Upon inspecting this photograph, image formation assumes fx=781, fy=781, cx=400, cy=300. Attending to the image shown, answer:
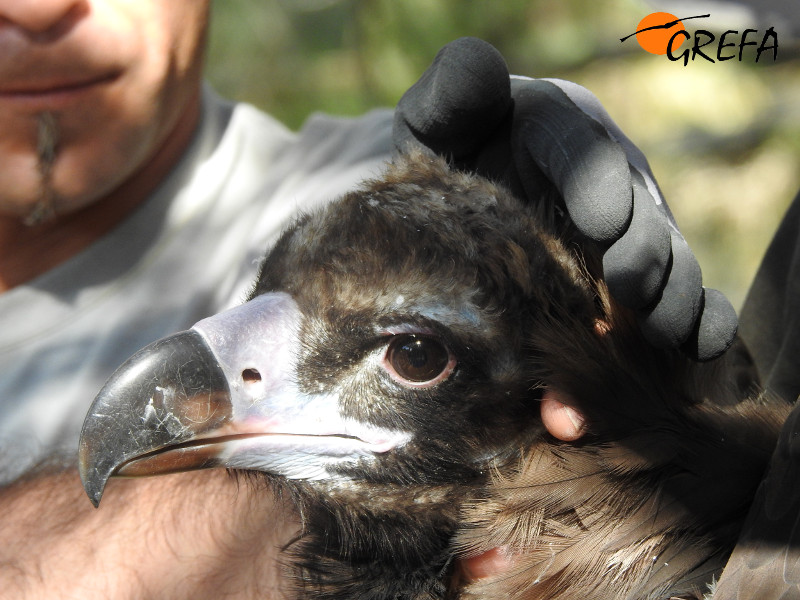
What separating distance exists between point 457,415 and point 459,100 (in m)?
0.79

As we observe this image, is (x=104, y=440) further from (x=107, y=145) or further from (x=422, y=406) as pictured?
(x=107, y=145)

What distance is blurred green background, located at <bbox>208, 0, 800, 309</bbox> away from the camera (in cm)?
710

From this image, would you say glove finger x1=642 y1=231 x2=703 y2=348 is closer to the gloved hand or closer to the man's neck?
the gloved hand

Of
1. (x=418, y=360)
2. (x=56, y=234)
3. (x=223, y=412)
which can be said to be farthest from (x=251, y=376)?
(x=56, y=234)

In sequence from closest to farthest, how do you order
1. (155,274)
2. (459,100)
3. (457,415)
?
(457,415) → (459,100) → (155,274)

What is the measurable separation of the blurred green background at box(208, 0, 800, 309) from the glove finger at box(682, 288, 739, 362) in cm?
552

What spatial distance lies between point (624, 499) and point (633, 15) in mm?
7070

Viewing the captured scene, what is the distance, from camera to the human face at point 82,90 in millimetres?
2205

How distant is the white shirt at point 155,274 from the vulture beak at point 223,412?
733 millimetres

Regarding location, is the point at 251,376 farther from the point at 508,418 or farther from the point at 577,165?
the point at 577,165

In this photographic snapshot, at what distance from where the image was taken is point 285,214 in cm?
268

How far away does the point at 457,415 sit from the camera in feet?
5.66

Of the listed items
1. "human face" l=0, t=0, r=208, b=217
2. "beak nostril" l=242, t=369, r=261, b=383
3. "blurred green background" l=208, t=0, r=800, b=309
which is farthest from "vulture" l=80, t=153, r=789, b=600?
"blurred green background" l=208, t=0, r=800, b=309

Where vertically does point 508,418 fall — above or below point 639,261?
below
